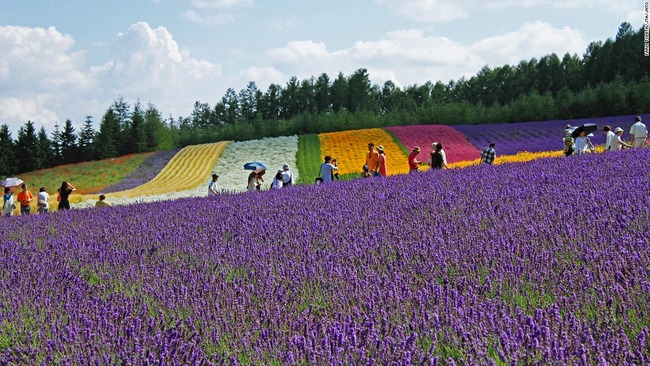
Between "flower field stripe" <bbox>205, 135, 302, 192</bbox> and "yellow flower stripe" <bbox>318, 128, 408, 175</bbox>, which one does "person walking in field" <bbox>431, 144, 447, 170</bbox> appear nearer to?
"yellow flower stripe" <bbox>318, 128, 408, 175</bbox>

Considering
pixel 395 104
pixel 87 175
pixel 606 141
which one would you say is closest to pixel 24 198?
pixel 606 141

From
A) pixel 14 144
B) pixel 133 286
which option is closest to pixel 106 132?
pixel 14 144

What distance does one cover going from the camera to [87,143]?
172ft

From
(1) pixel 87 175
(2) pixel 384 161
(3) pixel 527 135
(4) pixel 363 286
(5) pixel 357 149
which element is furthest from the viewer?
(1) pixel 87 175

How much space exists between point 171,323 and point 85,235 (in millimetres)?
4357

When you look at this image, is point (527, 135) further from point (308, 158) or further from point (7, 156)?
point (7, 156)

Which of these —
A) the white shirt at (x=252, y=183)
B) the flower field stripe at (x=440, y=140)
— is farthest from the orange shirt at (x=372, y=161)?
the flower field stripe at (x=440, y=140)

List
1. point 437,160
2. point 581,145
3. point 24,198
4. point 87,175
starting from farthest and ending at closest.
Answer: point 87,175
point 24,198
point 581,145
point 437,160

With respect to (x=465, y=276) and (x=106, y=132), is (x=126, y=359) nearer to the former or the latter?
(x=465, y=276)

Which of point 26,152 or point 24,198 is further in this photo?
point 26,152

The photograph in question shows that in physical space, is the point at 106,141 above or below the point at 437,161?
above

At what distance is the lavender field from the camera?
2672 millimetres

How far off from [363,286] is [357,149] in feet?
106

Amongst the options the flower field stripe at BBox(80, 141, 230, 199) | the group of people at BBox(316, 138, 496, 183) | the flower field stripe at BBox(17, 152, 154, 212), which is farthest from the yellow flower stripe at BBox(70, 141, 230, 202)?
the group of people at BBox(316, 138, 496, 183)
